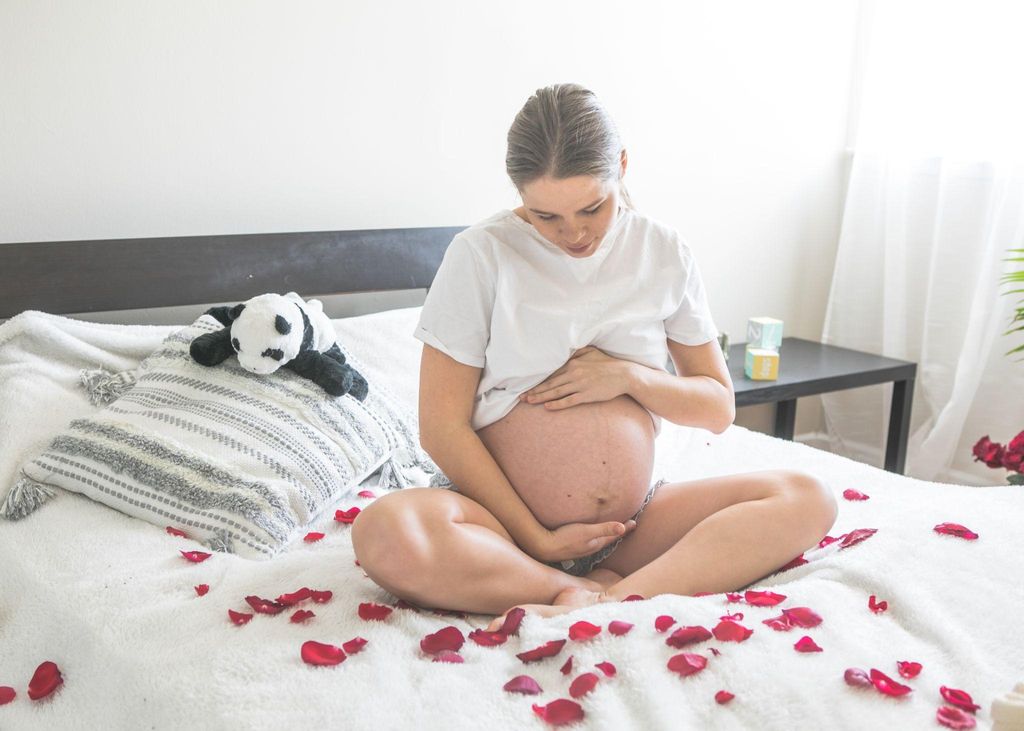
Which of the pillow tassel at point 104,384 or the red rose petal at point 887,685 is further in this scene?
the pillow tassel at point 104,384

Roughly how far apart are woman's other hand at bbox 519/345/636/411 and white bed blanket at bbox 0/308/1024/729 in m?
0.31

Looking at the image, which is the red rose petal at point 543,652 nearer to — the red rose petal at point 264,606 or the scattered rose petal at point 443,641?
the scattered rose petal at point 443,641

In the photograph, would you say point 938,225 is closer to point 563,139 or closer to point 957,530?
point 957,530

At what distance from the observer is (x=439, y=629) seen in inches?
45.7

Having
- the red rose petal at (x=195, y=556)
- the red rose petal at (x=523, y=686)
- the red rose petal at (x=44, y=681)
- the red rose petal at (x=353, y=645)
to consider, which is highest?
the red rose petal at (x=523, y=686)

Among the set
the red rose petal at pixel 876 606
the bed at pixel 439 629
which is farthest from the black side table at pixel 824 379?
the red rose petal at pixel 876 606

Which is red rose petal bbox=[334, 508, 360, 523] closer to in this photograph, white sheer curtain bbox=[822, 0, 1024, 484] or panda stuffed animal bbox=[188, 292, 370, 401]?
panda stuffed animal bbox=[188, 292, 370, 401]

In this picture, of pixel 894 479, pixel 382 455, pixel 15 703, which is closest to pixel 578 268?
pixel 382 455

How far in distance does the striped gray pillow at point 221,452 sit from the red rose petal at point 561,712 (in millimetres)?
610

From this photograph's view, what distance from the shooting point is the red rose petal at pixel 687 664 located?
990 millimetres

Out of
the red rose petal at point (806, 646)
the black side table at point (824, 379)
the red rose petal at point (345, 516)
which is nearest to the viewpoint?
the red rose petal at point (806, 646)

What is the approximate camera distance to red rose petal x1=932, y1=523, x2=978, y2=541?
1.32 meters

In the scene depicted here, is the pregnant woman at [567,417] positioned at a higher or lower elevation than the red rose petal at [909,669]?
higher

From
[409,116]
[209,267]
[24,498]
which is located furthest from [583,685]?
[409,116]
